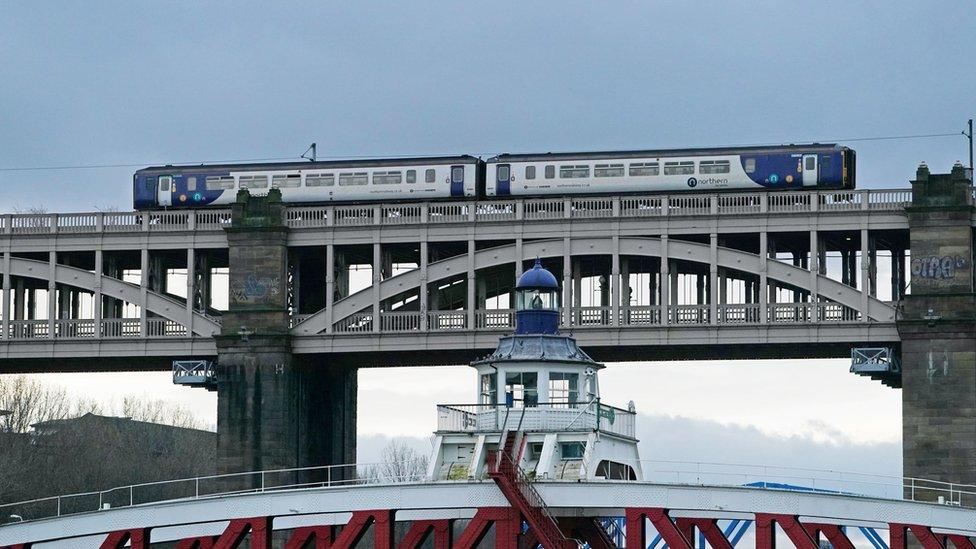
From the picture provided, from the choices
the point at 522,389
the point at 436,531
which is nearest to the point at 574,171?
the point at 522,389

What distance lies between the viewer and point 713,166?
10938 cm

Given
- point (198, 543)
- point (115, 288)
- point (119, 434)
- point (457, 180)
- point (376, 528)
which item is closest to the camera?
point (376, 528)

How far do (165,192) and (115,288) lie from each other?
6149mm

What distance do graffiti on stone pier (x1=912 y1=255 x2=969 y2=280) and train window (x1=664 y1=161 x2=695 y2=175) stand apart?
510 inches

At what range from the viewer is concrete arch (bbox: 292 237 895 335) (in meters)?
106

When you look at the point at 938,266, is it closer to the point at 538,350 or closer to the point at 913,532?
the point at 538,350

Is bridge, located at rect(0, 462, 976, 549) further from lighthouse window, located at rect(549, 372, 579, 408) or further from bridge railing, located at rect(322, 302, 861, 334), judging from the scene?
bridge railing, located at rect(322, 302, 861, 334)

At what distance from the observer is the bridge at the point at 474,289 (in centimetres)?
10462

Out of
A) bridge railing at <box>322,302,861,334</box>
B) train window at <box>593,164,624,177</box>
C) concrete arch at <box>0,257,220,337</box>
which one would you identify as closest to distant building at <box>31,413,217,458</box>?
concrete arch at <box>0,257,220,337</box>

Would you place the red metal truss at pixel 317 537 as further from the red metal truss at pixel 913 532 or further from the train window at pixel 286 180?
the train window at pixel 286 180

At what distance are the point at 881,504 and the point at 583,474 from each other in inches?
425

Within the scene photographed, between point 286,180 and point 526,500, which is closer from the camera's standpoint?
point 526,500

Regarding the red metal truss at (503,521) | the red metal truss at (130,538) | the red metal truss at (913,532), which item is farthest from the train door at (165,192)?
the red metal truss at (913,532)

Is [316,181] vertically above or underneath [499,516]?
above
